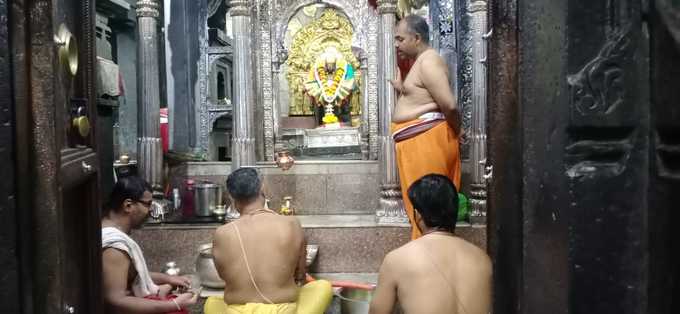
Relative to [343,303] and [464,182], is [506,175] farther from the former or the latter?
[464,182]

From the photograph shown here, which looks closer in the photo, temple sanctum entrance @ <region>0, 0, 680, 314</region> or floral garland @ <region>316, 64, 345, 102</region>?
temple sanctum entrance @ <region>0, 0, 680, 314</region>

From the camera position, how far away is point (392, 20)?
602cm

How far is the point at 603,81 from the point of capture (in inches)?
52.0

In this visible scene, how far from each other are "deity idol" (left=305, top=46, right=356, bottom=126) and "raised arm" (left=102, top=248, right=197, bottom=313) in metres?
6.77

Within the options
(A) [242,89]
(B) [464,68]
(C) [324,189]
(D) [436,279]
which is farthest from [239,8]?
(D) [436,279]

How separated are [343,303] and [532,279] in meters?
2.56

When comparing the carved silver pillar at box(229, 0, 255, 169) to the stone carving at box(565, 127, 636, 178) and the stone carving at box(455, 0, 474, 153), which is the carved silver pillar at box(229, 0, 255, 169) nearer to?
the stone carving at box(455, 0, 474, 153)

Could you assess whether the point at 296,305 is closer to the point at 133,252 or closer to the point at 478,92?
the point at 133,252

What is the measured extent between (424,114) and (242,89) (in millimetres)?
2799

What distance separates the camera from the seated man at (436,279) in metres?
2.40

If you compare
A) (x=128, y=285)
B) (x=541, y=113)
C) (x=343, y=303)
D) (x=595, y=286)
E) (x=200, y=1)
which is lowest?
(x=343, y=303)

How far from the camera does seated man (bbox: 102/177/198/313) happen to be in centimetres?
306

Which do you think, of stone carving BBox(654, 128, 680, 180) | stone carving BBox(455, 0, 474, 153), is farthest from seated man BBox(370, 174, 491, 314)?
stone carving BBox(455, 0, 474, 153)

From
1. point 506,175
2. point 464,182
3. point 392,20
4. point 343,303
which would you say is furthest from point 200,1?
point 506,175
